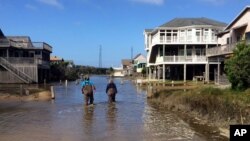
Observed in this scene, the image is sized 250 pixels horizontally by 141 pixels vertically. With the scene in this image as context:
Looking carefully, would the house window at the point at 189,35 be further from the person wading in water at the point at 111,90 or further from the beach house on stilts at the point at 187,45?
the person wading in water at the point at 111,90

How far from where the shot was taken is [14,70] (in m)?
61.8

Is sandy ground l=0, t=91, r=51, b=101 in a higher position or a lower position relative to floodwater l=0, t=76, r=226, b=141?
higher

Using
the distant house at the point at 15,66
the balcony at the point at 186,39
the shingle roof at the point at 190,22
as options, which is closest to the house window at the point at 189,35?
the balcony at the point at 186,39

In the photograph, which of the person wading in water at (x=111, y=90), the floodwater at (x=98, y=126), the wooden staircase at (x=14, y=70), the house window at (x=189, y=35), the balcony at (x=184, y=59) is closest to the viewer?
the floodwater at (x=98, y=126)

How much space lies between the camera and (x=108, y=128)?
60.9ft

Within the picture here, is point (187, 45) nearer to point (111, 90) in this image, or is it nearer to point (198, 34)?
point (198, 34)

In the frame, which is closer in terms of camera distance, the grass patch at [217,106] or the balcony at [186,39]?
the grass patch at [217,106]

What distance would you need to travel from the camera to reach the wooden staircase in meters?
61.3

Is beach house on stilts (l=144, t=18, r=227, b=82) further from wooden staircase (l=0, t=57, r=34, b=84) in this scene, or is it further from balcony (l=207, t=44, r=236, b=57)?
wooden staircase (l=0, t=57, r=34, b=84)

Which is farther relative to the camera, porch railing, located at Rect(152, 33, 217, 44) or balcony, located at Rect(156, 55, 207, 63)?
porch railing, located at Rect(152, 33, 217, 44)

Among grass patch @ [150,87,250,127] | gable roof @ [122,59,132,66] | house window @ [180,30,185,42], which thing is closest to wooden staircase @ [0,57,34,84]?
house window @ [180,30,185,42]

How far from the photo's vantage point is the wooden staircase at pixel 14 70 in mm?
61281

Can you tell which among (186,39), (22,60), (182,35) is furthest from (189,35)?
(22,60)

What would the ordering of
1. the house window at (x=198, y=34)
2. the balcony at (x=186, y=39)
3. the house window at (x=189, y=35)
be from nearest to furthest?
the balcony at (x=186, y=39) < the house window at (x=198, y=34) < the house window at (x=189, y=35)
